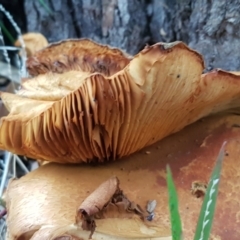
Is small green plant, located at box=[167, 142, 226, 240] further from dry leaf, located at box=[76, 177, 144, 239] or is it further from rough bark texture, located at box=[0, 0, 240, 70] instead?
rough bark texture, located at box=[0, 0, 240, 70]

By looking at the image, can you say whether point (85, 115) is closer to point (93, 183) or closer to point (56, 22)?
point (93, 183)

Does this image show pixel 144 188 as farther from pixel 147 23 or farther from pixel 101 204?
pixel 147 23

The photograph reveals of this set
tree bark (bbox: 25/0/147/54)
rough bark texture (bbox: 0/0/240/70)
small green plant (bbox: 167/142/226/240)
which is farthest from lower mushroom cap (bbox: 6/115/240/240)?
tree bark (bbox: 25/0/147/54)

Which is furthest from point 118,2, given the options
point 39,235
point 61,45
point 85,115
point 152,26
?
point 39,235

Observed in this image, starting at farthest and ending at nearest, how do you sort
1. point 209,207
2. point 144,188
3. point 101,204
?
point 144,188 < point 101,204 < point 209,207

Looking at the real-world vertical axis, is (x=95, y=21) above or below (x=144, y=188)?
above

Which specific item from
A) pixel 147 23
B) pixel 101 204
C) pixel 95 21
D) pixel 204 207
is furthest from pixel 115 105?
pixel 95 21
